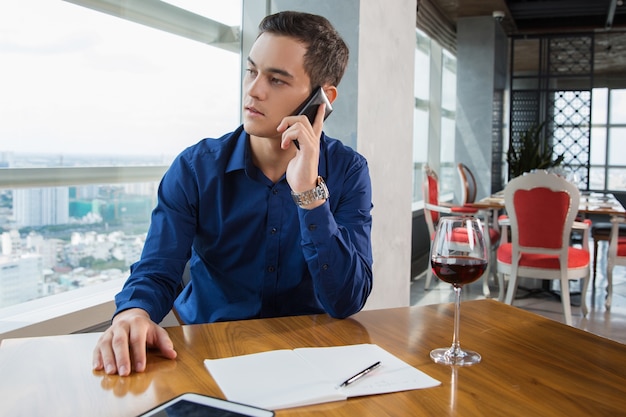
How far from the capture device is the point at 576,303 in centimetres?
491

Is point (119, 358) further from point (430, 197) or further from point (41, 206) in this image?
point (430, 197)

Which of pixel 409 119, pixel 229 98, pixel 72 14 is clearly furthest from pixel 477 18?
pixel 72 14

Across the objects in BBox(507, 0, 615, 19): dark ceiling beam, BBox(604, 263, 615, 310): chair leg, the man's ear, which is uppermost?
BBox(507, 0, 615, 19): dark ceiling beam

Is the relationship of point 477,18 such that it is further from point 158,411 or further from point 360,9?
point 158,411

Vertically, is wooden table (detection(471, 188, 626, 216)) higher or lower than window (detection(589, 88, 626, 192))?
lower

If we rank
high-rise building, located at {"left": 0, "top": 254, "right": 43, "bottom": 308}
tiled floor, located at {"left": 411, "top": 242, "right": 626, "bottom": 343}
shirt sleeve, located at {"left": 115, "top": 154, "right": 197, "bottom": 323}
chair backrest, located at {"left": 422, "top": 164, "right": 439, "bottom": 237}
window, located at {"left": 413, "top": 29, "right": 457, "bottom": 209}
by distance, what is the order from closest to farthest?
shirt sleeve, located at {"left": 115, "top": 154, "right": 197, "bottom": 323}
high-rise building, located at {"left": 0, "top": 254, "right": 43, "bottom": 308}
tiled floor, located at {"left": 411, "top": 242, "right": 626, "bottom": 343}
chair backrest, located at {"left": 422, "top": 164, "right": 439, "bottom": 237}
window, located at {"left": 413, "top": 29, "right": 457, "bottom": 209}

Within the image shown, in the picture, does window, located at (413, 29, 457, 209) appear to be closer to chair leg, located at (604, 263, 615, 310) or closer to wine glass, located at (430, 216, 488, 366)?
chair leg, located at (604, 263, 615, 310)

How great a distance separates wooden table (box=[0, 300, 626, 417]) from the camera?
78 centimetres

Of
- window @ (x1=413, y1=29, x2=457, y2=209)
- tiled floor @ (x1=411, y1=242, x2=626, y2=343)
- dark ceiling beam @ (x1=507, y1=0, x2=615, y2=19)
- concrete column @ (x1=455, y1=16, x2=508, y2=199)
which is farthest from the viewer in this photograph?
dark ceiling beam @ (x1=507, y1=0, x2=615, y2=19)

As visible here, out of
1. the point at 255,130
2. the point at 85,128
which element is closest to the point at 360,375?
the point at 255,130

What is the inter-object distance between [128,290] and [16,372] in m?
0.35

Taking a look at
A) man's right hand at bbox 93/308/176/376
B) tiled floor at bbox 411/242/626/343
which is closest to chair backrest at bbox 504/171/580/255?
tiled floor at bbox 411/242/626/343

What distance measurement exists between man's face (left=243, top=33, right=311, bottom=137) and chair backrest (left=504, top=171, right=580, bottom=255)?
286cm

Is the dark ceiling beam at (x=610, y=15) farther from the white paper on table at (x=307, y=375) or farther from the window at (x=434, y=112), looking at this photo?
the white paper on table at (x=307, y=375)
